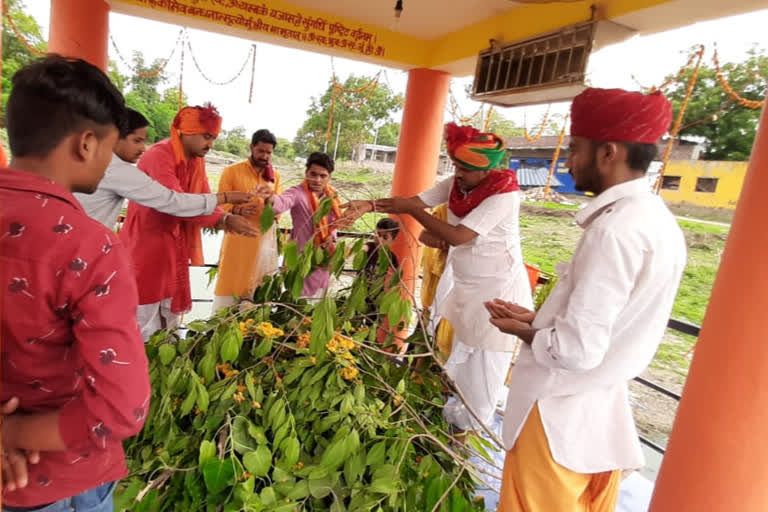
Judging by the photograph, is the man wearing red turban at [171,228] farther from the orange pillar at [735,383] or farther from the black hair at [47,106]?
the orange pillar at [735,383]

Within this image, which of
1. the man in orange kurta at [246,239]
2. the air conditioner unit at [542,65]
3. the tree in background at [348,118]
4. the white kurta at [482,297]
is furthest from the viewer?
the tree in background at [348,118]

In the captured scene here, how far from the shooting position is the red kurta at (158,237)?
234cm

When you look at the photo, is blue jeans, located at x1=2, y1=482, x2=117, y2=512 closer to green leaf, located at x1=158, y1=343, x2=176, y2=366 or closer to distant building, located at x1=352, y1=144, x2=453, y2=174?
green leaf, located at x1=158, y1=343, x2=176, y2=366

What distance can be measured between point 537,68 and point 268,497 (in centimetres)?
290

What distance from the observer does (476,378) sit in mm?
2320

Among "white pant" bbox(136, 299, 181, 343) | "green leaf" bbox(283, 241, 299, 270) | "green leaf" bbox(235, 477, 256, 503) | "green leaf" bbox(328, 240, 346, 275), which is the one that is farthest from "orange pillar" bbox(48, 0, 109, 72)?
"green leaf" bbox(235, 477, 256, 503)

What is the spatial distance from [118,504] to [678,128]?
3735mm

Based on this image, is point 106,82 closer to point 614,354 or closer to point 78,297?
point 78,297

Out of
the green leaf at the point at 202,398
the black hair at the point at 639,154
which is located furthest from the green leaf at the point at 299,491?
the black hair at the point at 639,154

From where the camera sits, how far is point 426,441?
170 cm

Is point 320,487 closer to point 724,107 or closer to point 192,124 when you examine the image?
point 192,124

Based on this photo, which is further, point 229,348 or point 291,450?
point 229,348

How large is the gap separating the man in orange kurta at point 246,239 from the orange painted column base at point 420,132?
148cm

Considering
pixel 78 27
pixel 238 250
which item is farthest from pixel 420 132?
pixel 78 27
